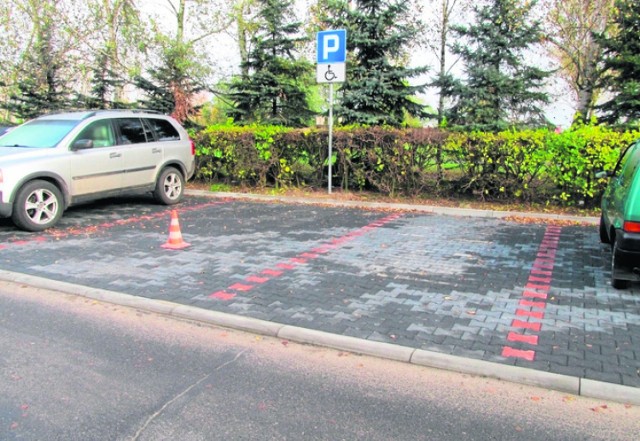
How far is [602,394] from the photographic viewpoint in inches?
132

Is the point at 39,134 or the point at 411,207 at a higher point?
the point at 39,134

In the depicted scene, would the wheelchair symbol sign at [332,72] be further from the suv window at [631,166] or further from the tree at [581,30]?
the tree at [581,30]

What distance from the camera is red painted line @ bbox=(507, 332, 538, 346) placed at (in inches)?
161

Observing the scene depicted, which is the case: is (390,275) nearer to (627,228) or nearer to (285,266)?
(285,266)

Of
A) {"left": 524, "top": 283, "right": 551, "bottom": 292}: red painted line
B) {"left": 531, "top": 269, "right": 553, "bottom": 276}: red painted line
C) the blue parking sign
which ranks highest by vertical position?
the blue parking sign

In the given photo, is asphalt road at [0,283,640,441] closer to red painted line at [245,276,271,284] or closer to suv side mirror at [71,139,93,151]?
red painted line at [245,276,271,284]

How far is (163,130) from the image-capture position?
1095 cm

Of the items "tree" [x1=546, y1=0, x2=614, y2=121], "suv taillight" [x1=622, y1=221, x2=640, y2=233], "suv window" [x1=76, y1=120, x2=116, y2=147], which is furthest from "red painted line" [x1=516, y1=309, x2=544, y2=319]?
"tree" [x1=546, y1=0, x2=614, y2=121]

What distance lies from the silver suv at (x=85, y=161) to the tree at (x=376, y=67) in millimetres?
4730

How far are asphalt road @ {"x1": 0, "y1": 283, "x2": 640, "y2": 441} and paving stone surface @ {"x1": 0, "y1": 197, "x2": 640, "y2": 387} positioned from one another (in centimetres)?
44

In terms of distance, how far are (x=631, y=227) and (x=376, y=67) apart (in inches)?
371

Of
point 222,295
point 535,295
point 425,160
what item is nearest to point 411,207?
point 425,160

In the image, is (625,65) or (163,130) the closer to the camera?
(163,130)

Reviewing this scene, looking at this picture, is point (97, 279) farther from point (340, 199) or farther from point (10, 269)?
point (340, 199)
